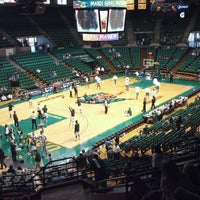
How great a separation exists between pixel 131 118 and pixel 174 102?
182 inches

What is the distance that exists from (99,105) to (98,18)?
8934mm

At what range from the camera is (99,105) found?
27516 mm

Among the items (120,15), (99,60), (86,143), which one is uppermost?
(120,15)

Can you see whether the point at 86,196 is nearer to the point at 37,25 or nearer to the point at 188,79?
the point at 188,79

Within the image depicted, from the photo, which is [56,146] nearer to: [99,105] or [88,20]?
[99,105]

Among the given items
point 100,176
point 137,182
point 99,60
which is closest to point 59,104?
point 99,60

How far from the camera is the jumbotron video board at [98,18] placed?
21.0 metres

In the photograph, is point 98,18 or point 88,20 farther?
point 88,20

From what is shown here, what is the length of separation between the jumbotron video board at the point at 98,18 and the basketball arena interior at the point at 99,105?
77 mm

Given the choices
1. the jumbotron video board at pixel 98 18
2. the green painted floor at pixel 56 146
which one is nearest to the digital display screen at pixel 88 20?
the jumbotron video board at pixel 98 18

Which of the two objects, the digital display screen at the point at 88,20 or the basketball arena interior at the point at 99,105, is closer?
the basketball arena interior at the point at 99,105

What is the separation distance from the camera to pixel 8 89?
32.5m

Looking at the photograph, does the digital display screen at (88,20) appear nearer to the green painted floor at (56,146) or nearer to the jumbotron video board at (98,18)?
the jumbotron video board at (98,18)

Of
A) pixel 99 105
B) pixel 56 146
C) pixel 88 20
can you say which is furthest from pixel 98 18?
pixel 56 146
